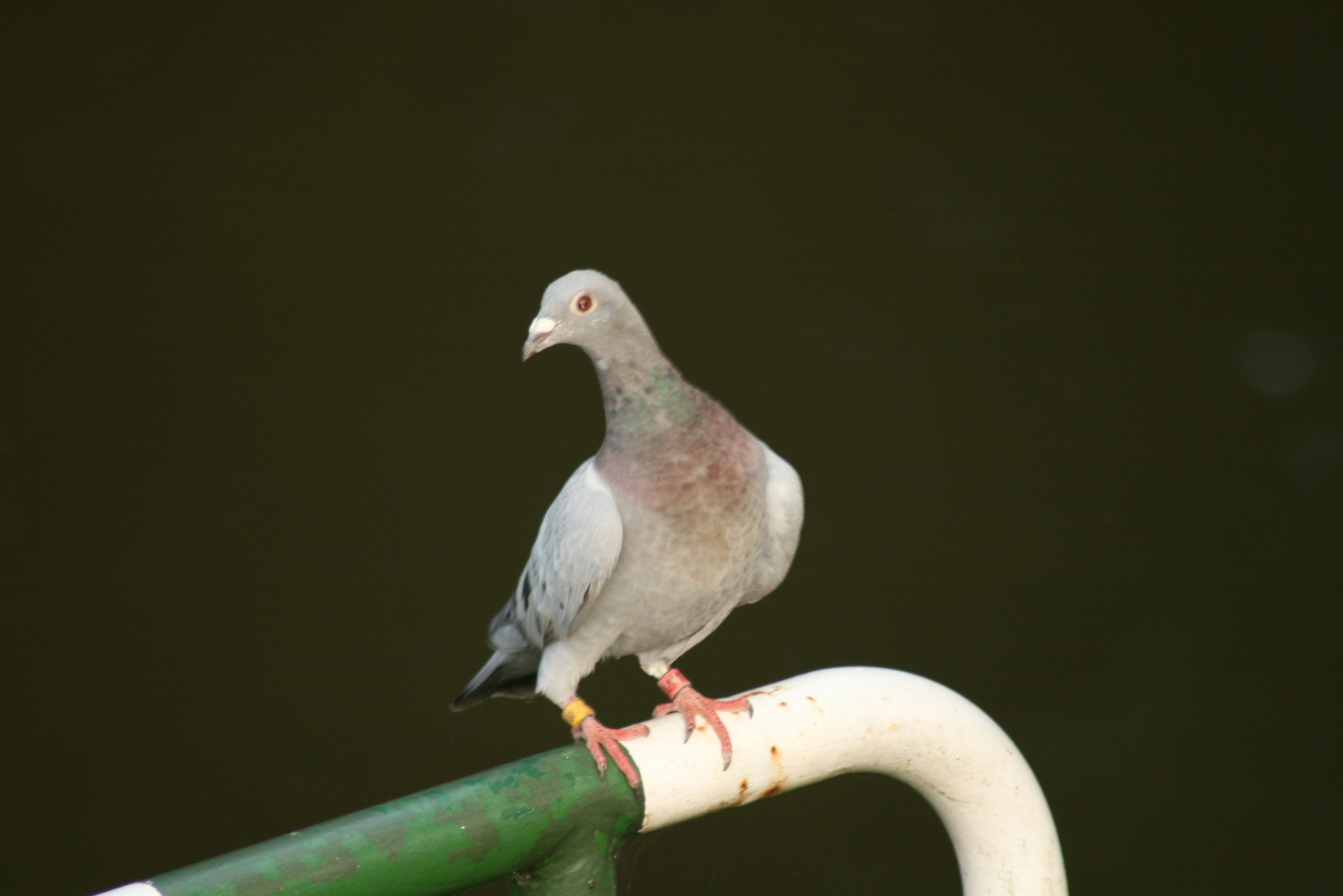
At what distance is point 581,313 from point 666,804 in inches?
18.3

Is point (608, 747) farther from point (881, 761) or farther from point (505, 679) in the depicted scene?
point (505, 679)

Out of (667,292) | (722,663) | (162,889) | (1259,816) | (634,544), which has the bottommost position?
(1259,816)

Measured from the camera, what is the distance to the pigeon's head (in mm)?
1256

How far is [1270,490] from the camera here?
3.63m

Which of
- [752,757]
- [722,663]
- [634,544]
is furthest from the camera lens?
[722,663]

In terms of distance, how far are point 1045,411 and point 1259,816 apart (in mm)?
1335

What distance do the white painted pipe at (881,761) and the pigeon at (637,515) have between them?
7 centimetres

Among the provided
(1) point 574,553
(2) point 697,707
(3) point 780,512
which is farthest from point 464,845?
(3) point 780,512

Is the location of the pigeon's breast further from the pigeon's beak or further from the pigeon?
the pigeon's beak

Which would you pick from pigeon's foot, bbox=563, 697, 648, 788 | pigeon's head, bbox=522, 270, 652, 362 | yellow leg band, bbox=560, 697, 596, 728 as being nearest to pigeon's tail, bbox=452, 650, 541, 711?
yellow leg band, bbox=560, 697, 596, 728

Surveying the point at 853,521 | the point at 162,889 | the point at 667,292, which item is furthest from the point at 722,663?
the point at 162,889

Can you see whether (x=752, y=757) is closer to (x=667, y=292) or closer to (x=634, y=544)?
(x=634, y=544)

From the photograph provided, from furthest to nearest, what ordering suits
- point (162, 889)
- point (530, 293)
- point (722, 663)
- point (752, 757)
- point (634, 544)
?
point (722, 663) < point (530, 293) < point (634, 544) < point (752, 757) < point (162, 889)

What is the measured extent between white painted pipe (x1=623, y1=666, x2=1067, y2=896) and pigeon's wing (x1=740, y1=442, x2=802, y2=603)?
303 millimetres
